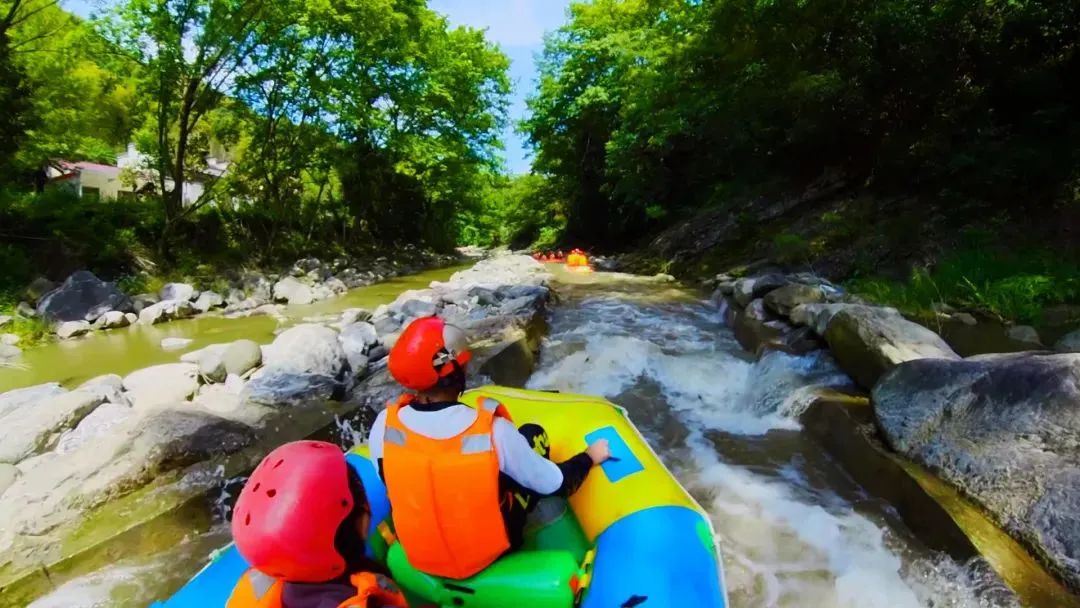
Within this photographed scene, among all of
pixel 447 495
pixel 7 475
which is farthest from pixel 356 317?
Answer: pixel 447 495

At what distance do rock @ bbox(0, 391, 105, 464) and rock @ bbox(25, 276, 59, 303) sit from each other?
239 inches

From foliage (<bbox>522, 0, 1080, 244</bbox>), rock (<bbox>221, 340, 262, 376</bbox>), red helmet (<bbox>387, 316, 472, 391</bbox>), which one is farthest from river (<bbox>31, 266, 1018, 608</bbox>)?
foliage (<bbox>522, 0, 1080, 244</bbox>)

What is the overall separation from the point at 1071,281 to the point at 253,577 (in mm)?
7323

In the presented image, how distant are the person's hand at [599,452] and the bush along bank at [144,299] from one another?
829 centimetres

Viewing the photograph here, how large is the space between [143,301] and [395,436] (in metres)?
10.5

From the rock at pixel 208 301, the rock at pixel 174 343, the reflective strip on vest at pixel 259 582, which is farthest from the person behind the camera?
the rock at pixel 208 301

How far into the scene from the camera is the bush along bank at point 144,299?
8180mm

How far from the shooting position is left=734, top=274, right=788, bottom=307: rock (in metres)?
7.91

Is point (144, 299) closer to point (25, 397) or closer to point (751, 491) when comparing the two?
point (25, 397)

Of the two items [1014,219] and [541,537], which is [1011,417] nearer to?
[541,537]

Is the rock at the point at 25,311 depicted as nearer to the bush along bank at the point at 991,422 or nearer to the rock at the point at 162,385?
the rock at the point at 162,385

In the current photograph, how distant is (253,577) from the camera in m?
1.40

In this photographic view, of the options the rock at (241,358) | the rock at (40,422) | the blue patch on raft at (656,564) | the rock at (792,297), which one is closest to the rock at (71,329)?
the rock at (241,358)

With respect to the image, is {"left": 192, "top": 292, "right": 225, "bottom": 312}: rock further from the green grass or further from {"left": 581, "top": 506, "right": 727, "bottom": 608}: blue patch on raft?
the green grass
